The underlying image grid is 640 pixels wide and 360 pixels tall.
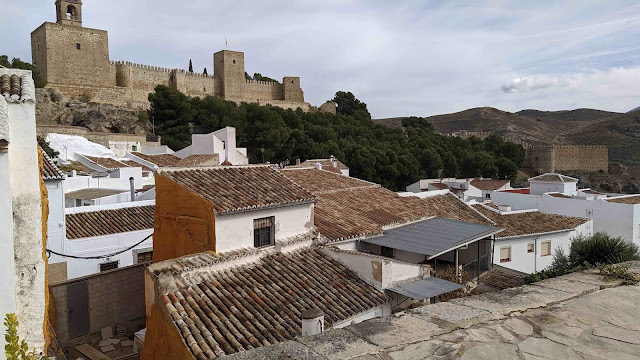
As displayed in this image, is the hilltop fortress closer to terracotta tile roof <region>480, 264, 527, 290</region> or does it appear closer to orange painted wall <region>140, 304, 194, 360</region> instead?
terracotta tile roof <region>480, 264, 527, 290</region>

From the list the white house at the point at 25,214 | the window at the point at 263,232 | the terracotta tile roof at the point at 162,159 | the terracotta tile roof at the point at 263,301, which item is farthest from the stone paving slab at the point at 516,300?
the terracotta tile roof at the point at 162,159

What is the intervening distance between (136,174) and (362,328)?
1801 centimetres

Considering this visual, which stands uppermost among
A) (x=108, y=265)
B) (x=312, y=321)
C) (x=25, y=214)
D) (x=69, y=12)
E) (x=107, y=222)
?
(x=69, y=12)

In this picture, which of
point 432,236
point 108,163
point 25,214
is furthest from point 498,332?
point 108,163

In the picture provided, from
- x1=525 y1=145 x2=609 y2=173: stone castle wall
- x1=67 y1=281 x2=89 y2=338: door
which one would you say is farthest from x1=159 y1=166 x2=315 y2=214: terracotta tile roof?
x1=525 y1=145 x2=609 y2=173: stone castle wall

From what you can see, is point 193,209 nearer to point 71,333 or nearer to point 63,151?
point 71,333

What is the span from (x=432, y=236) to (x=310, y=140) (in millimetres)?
25734

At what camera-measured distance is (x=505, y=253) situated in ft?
52.3

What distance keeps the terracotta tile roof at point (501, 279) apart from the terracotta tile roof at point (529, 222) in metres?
3.84

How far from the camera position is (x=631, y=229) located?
18.9m

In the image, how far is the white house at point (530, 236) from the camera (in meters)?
15.9

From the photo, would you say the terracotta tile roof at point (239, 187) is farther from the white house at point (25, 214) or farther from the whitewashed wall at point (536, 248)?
the whitewashed wall at point (536, 248)

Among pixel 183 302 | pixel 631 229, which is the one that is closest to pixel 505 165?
pixel 631 229

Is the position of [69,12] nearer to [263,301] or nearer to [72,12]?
[72,12]
